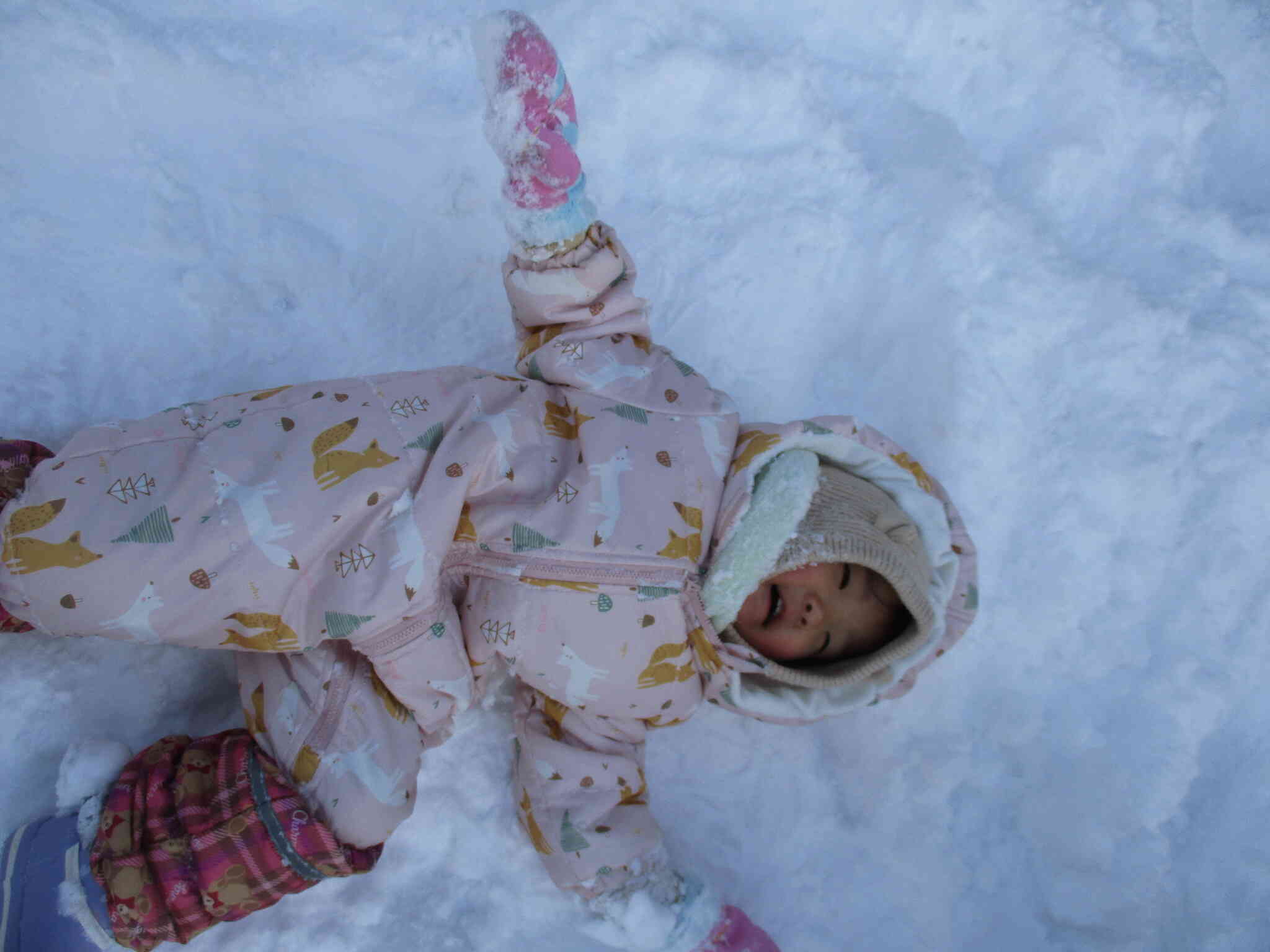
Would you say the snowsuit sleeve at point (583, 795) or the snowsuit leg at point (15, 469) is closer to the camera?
the snowsuit leg at point (15, 469)

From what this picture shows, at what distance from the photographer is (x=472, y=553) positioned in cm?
129

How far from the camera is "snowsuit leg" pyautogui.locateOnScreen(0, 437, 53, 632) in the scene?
117 cm

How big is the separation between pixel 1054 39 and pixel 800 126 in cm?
59

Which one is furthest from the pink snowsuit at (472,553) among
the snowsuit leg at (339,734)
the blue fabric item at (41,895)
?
the blue fabric item at (41,895)

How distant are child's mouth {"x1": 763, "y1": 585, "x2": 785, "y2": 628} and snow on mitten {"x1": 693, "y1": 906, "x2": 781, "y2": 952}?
1.52 ft

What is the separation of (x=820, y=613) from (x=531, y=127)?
0.81 metres

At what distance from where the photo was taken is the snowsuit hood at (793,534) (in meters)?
1.25

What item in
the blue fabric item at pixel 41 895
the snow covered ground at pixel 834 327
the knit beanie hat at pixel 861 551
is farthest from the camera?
the snow covered ground at pixel 834 327

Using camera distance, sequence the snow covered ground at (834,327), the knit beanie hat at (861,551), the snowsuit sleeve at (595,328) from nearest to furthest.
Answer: the knit beanie hat at (861,551), the snowsuit sleeve at (595,328), the snow covered ground at (834,327)

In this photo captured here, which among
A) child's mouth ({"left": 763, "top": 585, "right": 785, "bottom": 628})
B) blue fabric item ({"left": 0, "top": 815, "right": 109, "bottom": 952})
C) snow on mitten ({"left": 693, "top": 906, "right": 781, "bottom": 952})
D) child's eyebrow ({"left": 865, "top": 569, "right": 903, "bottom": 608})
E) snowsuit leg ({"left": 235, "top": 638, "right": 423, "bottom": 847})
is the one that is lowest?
snow on mitten ({"left": 693, "top": 906, "right": 781, "bottom": 952})

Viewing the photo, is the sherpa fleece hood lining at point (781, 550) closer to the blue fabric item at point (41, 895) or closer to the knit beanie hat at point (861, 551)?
the knit beanie hat at point (861, 551)

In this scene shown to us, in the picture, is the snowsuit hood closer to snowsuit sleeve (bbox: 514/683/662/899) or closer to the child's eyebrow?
the child's eyebrow

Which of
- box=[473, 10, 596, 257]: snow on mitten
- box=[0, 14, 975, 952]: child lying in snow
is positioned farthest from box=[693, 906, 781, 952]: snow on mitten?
box=[473, 10, 596, 257]: snow on mitten

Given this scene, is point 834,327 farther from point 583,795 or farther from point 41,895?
point 41,895
